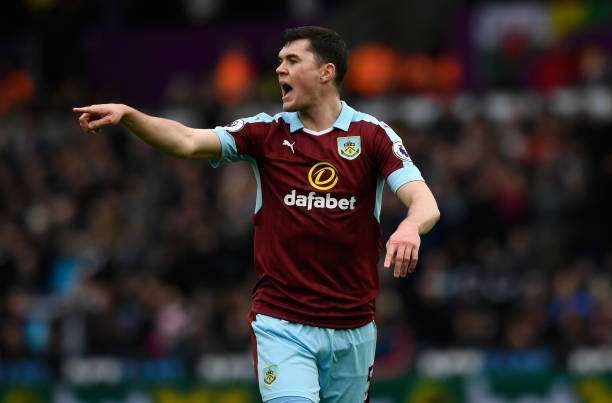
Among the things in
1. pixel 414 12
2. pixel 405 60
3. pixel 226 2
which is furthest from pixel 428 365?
pixel 226 2

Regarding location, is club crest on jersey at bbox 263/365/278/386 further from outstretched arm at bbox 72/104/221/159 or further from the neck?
the neck

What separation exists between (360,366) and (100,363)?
7.86 metres

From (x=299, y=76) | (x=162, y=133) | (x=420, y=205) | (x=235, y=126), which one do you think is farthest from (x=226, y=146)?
(x=420, y=205)

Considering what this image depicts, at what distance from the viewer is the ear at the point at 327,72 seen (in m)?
8.72

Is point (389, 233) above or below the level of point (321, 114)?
below

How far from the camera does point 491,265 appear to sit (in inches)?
647

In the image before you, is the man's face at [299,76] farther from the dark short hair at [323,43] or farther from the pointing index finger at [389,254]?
the pointing index finger at [389,254]

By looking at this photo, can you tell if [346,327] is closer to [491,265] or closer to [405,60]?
[491,265]

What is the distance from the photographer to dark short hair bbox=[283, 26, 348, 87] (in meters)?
8.72

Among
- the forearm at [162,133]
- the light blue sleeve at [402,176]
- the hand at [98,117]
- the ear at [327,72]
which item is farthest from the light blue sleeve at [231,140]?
the light blue sleeve at [402,176]

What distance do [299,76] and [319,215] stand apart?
778mm

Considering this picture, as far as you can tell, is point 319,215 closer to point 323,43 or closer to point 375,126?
point 375,126

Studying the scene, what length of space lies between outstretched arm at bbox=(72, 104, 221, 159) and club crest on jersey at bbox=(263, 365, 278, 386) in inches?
47.4

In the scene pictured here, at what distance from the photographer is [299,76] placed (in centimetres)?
866
